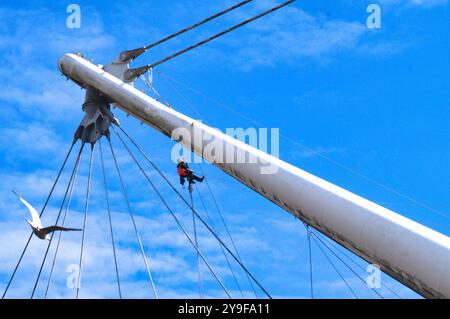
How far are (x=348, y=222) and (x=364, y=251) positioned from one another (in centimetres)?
62

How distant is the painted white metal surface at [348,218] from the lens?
11648mm

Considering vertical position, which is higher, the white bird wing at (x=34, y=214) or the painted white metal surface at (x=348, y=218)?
the white bird wing at (x=34, y=214)

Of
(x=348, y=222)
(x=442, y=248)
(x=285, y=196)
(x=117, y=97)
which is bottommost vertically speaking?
(x=442, y=248)

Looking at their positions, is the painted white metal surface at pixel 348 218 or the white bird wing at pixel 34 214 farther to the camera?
the white bird wing at pixel 34 214

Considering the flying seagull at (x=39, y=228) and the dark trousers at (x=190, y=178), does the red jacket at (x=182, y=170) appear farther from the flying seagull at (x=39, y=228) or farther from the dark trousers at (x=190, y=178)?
the flying seagull at (x=39, y=228)

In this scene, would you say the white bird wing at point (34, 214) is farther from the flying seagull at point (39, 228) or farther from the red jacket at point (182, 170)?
the red jacket at point (182, 170)

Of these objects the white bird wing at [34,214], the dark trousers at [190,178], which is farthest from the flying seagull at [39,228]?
the dark trousers at [190,178]

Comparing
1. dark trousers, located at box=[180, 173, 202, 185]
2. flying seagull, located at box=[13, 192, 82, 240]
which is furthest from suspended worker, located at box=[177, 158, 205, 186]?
flying seagull, located at box=[13, 192, 82, 240]

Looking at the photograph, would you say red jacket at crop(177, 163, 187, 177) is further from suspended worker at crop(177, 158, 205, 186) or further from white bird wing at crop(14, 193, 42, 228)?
white bird wing at crop(14, 193, 42, 228)

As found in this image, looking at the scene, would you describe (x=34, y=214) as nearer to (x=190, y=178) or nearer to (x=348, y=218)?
(x=190, y=178)

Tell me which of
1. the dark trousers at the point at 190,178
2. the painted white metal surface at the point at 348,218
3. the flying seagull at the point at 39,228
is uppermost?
the dark trousers at the point at 190,178
